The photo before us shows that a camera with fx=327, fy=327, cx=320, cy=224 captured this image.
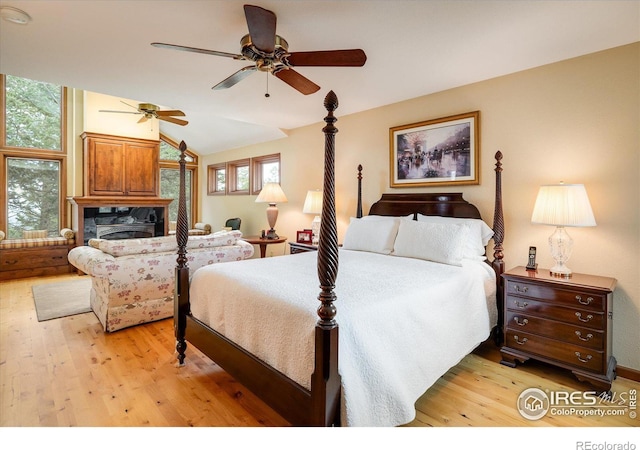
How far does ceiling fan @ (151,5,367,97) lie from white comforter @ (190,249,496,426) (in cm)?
140

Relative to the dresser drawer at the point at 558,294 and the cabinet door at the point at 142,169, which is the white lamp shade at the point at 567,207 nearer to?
the dresser drawer at the point at 558,294

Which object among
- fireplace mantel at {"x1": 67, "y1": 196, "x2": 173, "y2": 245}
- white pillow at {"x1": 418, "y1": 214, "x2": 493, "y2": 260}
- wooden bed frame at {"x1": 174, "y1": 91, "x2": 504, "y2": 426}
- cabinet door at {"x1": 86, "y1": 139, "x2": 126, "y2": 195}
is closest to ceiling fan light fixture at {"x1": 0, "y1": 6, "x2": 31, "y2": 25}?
wooden bed frame at {"x1": 174, "y1": 91, "x2": 504, "y2": 426}

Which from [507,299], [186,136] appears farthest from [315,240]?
[186,136]

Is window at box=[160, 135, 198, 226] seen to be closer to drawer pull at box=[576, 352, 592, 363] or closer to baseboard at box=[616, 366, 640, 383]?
drawer pull at box=[576, 352, 592, 363]

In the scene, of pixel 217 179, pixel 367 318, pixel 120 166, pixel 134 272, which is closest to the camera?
pixel 367 318

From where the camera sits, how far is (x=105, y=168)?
5.95 meters

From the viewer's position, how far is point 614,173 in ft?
7.92

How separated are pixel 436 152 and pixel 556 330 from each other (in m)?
1.93

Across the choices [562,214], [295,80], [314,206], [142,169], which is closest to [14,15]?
[295,80]

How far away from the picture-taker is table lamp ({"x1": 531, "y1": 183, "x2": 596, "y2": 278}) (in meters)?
2.28

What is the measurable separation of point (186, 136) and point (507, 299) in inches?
267

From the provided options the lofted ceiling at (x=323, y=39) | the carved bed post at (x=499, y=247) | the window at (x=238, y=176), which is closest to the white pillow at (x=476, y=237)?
the carved bed post at (x=499, y=247)

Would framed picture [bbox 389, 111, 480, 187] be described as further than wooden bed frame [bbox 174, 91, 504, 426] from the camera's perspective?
Yes

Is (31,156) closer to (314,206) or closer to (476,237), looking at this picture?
(314,206)
